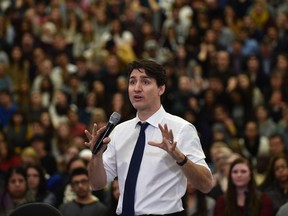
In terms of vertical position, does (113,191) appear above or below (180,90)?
below

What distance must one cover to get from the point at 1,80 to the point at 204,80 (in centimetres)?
362

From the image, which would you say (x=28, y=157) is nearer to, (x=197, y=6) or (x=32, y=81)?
(x=32, y=81)

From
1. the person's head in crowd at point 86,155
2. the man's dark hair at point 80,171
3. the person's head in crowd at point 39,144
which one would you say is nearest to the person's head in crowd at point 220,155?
the person's head in crowd at point 86,155

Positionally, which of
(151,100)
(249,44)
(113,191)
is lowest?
(113,191)

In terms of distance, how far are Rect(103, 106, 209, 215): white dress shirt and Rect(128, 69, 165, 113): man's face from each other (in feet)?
0.35

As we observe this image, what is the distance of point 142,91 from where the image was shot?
17.5 feet

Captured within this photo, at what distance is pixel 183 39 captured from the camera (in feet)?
58.2

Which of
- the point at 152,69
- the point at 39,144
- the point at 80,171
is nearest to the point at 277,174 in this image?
the point at 80,171

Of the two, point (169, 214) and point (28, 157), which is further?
point (28, 157)

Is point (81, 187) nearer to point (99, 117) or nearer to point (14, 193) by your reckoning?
point (14, 193)

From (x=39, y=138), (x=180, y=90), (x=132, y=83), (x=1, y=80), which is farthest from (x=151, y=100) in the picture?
(x=1, y=80)

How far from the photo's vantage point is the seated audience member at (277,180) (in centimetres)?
923

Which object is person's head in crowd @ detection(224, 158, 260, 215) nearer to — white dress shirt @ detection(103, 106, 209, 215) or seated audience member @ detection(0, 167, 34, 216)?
seated audience member @ detection(0, 167, 34, 216)

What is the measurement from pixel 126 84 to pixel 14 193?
19.0ft
